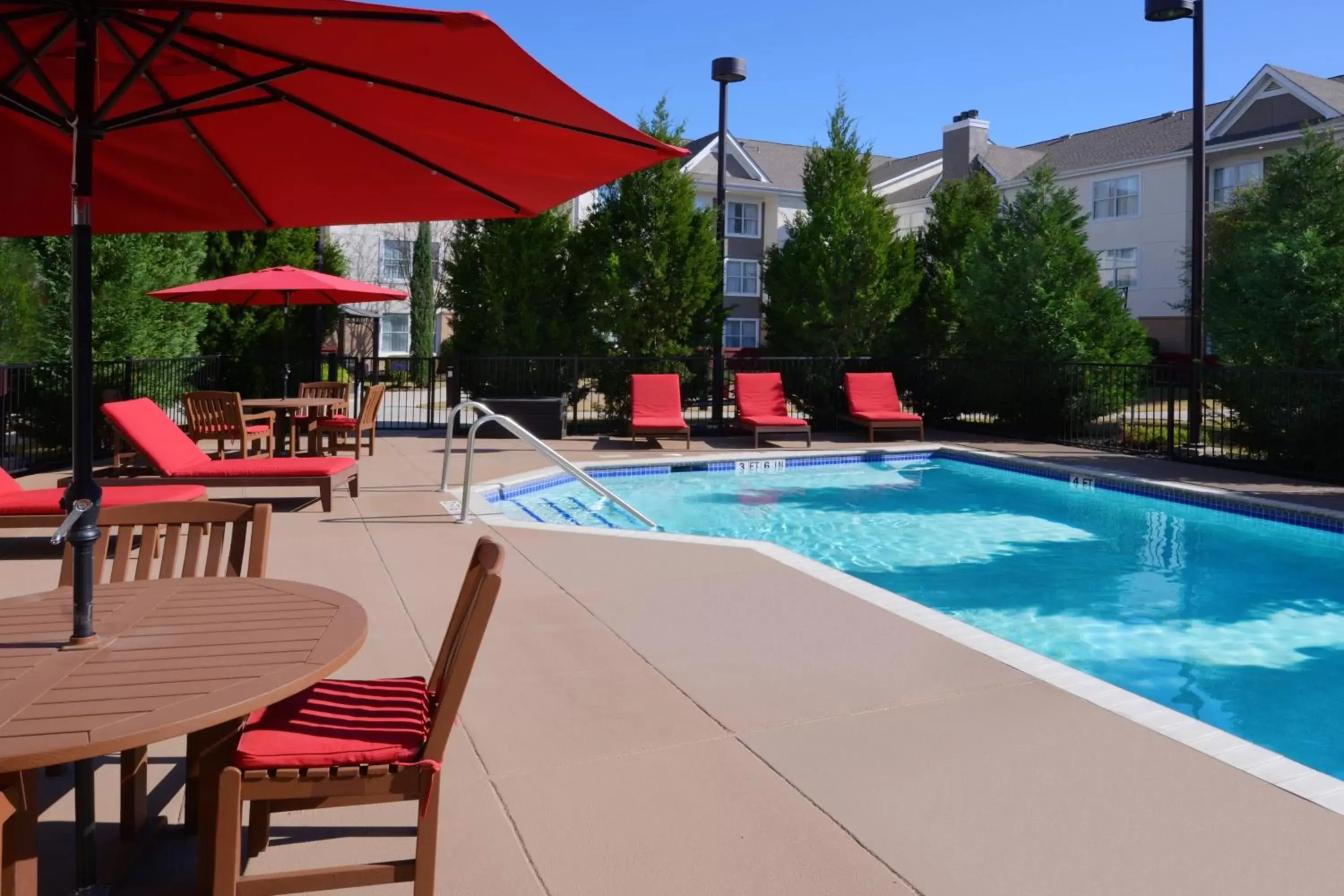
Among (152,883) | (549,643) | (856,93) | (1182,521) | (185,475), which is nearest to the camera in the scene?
(152,883)

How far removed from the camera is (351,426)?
1246 cm

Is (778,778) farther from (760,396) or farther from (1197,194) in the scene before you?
(1197,194)

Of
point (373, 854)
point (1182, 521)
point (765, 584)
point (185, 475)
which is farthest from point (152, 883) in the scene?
point (1182, 521)

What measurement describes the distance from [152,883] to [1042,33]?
13686 mm

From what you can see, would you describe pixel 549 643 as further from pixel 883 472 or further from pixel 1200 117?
pixel 1200 117

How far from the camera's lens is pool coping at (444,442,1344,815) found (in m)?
3.50

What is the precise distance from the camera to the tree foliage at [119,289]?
1216 centimetres

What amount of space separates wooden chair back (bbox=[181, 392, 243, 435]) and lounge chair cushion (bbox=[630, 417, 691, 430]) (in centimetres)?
571

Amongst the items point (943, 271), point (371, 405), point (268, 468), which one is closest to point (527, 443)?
point (268, 468)

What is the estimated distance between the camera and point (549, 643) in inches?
193

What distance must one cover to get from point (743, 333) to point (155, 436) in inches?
1202

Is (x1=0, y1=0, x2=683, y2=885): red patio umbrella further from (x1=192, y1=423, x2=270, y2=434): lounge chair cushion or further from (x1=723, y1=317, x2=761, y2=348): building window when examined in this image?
(x1=723, y1=317, x2=761, y2=348): building window

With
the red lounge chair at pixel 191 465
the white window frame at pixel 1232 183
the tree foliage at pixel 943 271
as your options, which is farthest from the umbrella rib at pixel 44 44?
the white window frame at pixel 1232 183

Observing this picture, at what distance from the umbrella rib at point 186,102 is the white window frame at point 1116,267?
1199 inches
